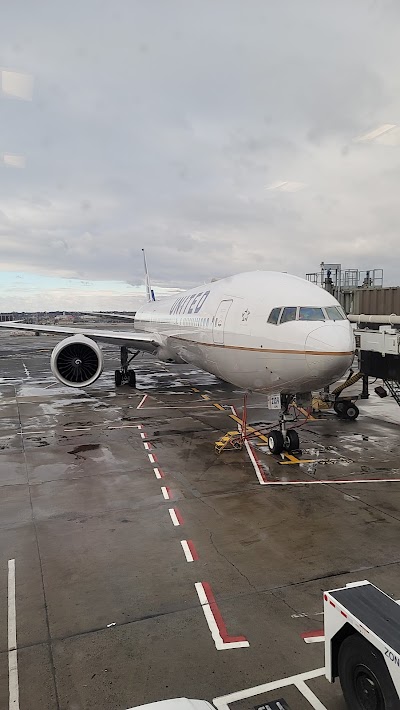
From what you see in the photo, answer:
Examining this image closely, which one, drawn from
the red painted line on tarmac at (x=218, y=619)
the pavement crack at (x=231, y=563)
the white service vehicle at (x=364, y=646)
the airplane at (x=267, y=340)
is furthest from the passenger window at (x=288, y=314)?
the white service vehicle at (x=364, y=646)

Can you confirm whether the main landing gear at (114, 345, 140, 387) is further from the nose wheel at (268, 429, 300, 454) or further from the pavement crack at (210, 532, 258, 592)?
the pavement crack at (210, 532, 258, 592)

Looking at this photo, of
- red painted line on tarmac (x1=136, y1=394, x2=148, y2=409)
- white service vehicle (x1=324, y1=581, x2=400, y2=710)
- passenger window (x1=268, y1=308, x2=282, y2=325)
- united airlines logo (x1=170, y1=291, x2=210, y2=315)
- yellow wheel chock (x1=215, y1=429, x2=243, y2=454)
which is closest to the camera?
white service vehicle (x1=324, y1=581, x2=400, y2=710)

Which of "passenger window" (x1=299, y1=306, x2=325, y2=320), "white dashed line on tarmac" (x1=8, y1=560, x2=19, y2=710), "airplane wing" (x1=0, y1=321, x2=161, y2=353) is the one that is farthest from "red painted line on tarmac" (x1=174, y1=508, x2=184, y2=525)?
"airplane wing" (x1=0, y1=321, x2=161, y2=353)

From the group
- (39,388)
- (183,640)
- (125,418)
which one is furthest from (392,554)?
(39,388)

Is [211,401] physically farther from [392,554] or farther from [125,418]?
[392,554]

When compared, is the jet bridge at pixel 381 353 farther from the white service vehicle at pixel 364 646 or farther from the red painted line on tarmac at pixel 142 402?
the white service vehicle at pixel 364 646

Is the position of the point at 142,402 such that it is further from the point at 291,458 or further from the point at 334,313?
the point at 334,313

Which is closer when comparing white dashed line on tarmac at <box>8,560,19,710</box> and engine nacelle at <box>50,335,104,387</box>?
white dashed line on tarmac at <box>8,560,19,710</box>

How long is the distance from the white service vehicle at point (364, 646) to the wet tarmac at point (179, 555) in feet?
1.51

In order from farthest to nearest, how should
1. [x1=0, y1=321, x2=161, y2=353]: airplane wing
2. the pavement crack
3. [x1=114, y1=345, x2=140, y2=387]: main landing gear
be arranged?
[x1=114, y1=345, x2=140, y2=387]: main landing gear, [x1=0, y1=321, x2=161, y2=353]: airplane wing, the pavement crack

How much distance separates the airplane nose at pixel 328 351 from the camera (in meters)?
11.6

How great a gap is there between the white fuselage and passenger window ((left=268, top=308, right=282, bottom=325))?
0.08 m

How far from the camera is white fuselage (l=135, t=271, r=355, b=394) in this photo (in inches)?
465

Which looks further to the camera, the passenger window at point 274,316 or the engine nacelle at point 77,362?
the engine nacelle at point 77,362
